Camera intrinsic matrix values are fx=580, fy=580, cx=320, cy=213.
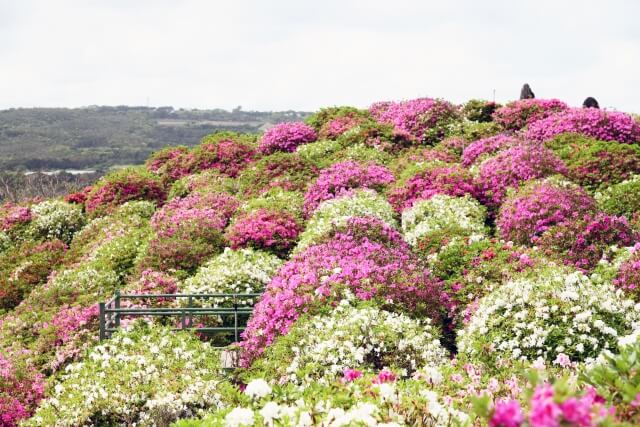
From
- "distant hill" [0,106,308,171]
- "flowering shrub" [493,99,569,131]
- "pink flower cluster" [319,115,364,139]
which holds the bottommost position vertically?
"distant hill" [0,106,308,171]

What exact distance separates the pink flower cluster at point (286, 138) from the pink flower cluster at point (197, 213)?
6342mm

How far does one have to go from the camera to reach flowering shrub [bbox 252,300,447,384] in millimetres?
7082

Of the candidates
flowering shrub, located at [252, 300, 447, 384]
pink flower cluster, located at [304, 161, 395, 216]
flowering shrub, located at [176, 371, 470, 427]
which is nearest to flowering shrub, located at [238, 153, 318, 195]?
pink flower cluster, located at [304, 161, 395, 216]

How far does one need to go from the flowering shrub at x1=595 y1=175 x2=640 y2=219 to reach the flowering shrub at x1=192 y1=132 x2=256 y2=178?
1496 centimetres

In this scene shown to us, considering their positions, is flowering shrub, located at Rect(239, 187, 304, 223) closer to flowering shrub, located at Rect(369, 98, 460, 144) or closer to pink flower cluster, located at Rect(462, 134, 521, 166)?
pink flower cluster, located at Rect(462, 134, 521, 166)

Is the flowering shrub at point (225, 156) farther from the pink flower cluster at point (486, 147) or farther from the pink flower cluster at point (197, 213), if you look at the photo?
the pink flower cluster at point (486, 147)

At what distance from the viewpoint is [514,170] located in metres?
15.7

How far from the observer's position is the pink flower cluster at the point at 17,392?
384 inches

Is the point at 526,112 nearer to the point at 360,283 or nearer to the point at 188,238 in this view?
the point at 188,238

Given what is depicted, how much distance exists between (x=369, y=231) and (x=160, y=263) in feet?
19.2

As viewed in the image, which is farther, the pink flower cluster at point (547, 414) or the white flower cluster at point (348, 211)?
the white flower cluster at point (348, 211)

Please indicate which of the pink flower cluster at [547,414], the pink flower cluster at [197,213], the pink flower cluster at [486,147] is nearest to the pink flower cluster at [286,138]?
the pink flower cluster at [197,213]

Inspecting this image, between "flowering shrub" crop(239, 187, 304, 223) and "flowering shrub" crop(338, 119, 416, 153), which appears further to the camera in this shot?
"flowering shrub" crop(338, 119, 416, 153)

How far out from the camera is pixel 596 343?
6902 millimetres
